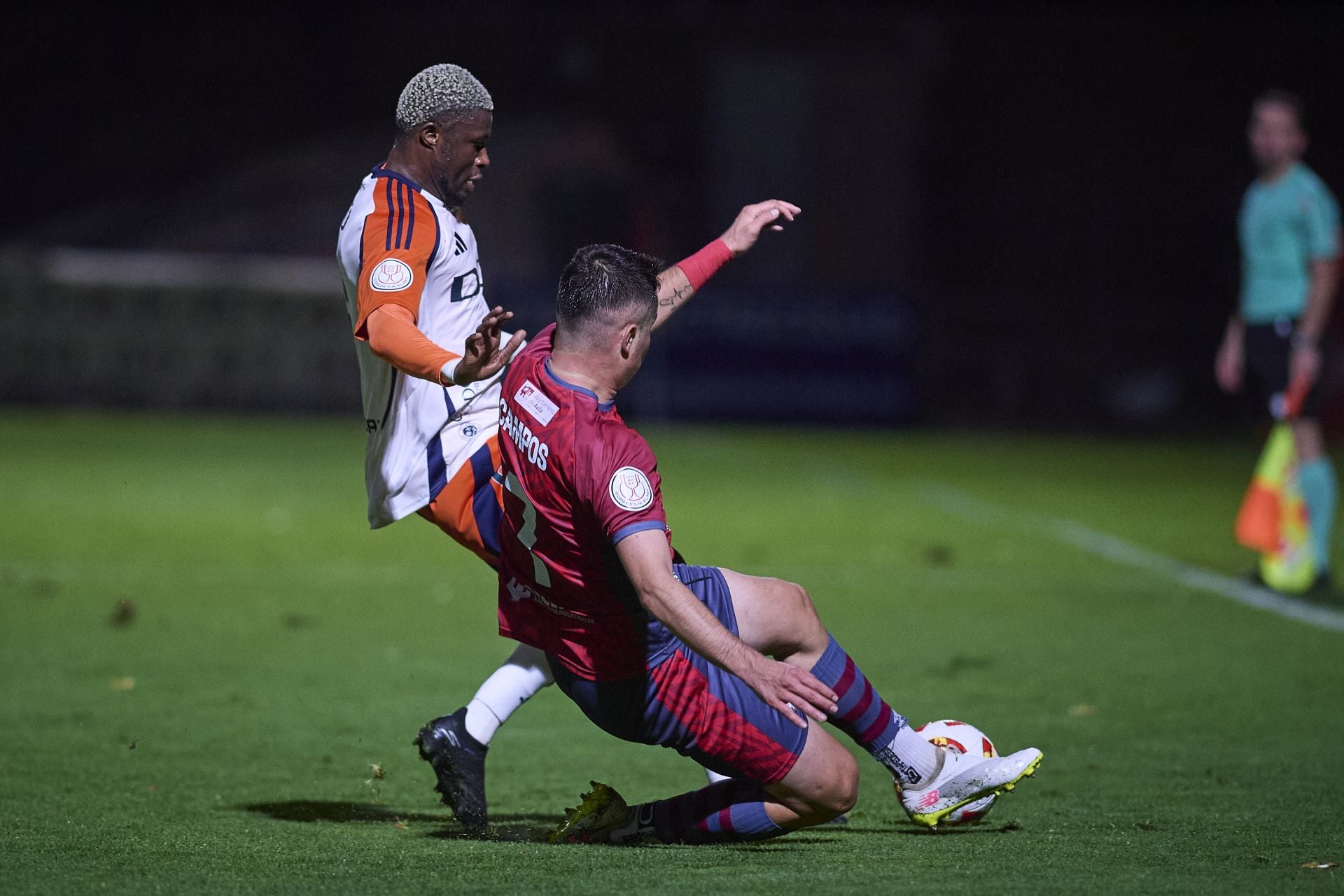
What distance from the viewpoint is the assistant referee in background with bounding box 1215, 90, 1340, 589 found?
8.55 m

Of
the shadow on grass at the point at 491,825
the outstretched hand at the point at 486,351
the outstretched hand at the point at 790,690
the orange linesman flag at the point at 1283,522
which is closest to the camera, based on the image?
the outstretched hand at the point at 790,690

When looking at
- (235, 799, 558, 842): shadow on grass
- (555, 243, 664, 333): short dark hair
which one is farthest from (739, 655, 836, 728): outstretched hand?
(235, 799, 558, 842): shadow on grass

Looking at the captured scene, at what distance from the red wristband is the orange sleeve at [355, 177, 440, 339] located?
2.53 ft

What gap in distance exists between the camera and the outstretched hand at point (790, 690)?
11.3ft

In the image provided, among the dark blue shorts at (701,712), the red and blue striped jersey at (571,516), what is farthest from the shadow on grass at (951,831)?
the red and blue striped jersey at (571,516)

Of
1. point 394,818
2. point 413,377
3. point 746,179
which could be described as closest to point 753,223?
point 413,377

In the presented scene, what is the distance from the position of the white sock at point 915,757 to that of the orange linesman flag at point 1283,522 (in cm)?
510

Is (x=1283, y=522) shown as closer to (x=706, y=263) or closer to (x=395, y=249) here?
(x=706, y=263)

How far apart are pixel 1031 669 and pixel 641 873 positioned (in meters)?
3.50

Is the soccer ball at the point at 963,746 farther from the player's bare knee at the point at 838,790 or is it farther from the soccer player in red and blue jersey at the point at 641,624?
the player's bare knee at the point at 838,790

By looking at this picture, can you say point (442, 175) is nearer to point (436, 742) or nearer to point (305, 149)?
point (436, 742)

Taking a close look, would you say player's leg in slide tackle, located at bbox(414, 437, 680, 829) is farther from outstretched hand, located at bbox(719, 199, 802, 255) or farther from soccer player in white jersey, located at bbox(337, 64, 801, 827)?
outstretched hand, located at bbox(719, 199, 802, 255)

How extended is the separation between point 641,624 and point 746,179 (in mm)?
21333

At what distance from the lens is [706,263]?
4.83 metres
